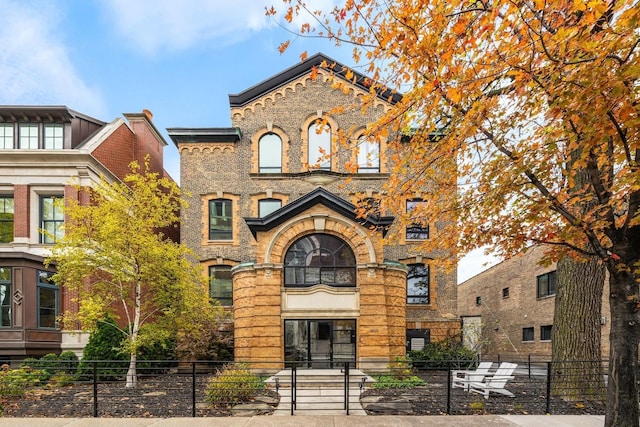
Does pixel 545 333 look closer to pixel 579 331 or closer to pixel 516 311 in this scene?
pixel 516 311

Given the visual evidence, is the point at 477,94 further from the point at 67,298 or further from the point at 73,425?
the point at 67,298

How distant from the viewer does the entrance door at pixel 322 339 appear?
45.8ft

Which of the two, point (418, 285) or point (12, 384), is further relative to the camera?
point (418, 285)

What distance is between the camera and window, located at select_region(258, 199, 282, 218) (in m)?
19.2

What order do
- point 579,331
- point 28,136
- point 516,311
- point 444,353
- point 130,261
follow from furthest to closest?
point 516,311, point 28,136, point 444,353, point 130,261, point 579,331

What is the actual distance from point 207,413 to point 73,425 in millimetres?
2606

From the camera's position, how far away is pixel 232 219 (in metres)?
19.1

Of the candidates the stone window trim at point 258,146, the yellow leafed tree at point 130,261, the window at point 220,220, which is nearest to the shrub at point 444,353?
the yellow leafed tree at point 130,261

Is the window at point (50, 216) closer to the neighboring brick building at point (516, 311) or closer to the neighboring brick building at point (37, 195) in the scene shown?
the neighboring brick building at point (37, 195)

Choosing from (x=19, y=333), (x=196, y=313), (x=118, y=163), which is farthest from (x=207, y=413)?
(x=118, y=163)

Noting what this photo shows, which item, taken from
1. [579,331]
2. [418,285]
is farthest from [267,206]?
[579,331]

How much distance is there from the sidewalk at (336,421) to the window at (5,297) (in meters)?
8.91

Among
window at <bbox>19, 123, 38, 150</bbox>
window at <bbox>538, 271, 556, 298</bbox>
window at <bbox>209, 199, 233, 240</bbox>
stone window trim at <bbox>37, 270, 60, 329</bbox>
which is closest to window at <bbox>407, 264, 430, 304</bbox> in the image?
window at <bbox>538, 271, 556, 298</bbox>

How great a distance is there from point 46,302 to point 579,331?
1919 cm
